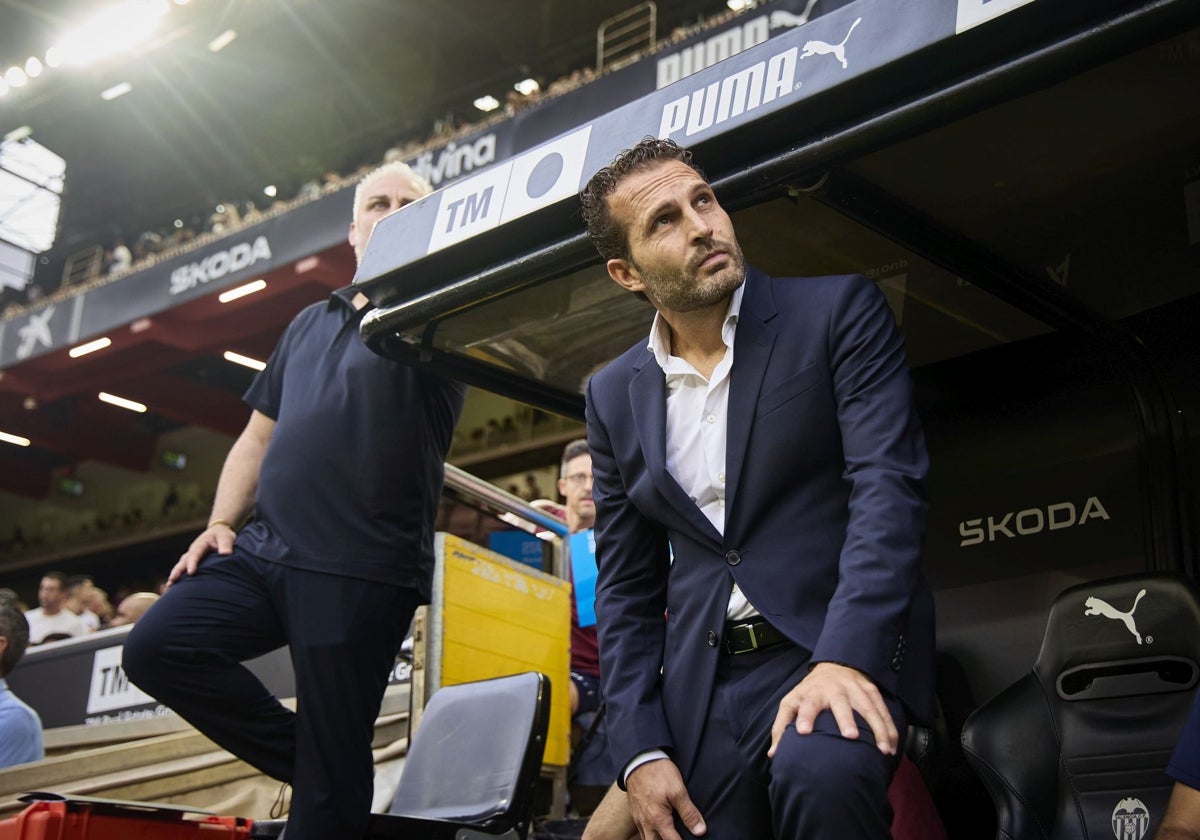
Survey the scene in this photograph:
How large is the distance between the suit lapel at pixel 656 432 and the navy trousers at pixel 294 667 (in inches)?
40.5

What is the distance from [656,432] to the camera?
2.19 metres

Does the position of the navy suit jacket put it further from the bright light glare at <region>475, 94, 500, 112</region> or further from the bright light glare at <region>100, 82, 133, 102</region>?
the bright light glare at <region>100, 82, 133, 102</region>

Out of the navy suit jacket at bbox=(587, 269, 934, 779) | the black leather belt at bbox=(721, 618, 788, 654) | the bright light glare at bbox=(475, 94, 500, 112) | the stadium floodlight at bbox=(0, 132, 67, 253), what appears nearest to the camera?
the navy suit jacket at bbox=(587, 269, 934, 779)

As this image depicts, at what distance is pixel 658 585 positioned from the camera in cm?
231

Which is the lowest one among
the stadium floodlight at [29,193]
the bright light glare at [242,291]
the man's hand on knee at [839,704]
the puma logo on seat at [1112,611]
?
the man's hand on knee at [839,704]

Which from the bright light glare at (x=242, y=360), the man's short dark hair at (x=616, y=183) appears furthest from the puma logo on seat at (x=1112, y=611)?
the bright light glare at (x=242, y=360)

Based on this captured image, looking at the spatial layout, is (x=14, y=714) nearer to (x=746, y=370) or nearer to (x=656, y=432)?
(x=656, y=432)

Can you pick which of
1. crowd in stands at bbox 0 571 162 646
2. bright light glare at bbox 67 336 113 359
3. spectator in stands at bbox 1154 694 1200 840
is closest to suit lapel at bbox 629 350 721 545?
spectator in stands at bbox 1154 694 1200 840

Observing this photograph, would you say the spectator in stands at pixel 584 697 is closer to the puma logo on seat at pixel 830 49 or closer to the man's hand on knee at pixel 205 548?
the man's hand on knee at pixel 205 548

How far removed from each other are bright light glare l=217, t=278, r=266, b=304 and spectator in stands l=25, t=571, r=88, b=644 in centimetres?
588

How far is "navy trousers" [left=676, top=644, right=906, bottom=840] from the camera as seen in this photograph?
5.42 feet

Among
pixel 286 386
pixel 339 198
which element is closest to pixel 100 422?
pixel 339 198

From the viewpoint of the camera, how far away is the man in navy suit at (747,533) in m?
1.75

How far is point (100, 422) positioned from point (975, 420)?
2066 cm
